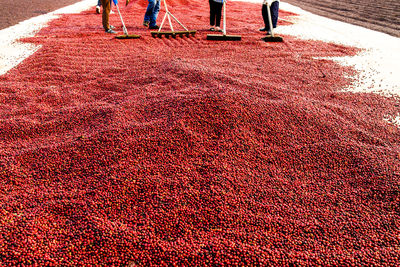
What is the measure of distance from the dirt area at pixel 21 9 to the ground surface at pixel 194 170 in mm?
5369

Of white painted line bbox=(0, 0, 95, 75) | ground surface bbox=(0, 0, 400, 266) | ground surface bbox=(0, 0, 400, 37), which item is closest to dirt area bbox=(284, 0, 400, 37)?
ground surface bbox=(0, 0, 400, 37)

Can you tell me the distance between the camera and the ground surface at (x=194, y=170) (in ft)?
5.38

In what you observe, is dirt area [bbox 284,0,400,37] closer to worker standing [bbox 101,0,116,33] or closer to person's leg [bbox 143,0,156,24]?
person's leg [bbox 143,0,156,24]

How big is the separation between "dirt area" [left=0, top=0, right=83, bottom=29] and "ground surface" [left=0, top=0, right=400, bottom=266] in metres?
5.37

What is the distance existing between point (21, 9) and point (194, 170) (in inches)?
425

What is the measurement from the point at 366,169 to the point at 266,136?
0.85 metres

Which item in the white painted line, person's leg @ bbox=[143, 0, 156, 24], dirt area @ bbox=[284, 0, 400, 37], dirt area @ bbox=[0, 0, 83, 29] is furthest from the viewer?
dirt area @ bbox=[0, 0, 83, 29]

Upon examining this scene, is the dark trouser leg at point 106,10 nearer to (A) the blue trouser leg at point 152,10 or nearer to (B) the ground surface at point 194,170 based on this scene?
(A) the blue trouser leg at point 152,10

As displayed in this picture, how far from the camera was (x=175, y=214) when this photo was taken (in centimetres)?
183

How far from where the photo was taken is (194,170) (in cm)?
220

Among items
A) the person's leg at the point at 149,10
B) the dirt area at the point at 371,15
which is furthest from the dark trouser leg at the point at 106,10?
the dirt area at the point at 371,15

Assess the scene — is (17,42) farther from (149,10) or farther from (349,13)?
(349,13)

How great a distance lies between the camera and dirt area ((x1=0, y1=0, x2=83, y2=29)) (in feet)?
26.2

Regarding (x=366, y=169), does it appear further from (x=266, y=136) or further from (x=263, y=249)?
(x=263, y=249)
